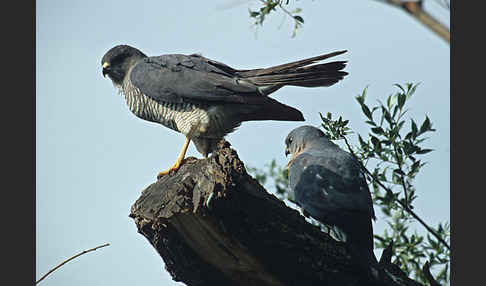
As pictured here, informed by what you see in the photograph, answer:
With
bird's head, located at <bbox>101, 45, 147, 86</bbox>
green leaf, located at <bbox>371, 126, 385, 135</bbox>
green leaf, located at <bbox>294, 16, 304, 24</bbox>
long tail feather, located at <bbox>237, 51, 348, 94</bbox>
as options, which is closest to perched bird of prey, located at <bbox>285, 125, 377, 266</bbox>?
green leaf, located at <bbox>371, 126, 385, 135</bbox>

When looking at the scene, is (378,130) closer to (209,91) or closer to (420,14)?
(209,91)

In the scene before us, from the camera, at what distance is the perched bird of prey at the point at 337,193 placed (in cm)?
326

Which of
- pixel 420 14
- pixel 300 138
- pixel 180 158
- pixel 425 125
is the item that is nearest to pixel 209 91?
pixel 180 158

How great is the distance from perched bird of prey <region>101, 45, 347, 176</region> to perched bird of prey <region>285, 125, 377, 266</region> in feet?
1.44

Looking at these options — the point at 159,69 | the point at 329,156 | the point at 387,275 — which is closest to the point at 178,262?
the point at 387,275

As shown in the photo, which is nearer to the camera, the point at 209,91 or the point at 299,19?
the point at 299,19

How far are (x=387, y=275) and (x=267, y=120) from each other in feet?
5.50

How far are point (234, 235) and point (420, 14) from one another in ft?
5.30

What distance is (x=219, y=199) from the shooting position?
2.44 meters

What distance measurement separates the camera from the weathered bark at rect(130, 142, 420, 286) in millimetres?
2482

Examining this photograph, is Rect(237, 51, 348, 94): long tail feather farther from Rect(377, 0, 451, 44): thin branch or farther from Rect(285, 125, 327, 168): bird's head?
Rect(377, 0, 451, 44): thin branch

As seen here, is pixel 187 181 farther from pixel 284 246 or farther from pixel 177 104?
pixel 177 104

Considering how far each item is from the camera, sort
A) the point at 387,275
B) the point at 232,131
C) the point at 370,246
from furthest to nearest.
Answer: the point at 232,131
the point at 370,246
the point at 387,275

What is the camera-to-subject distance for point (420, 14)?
43.3 inches
